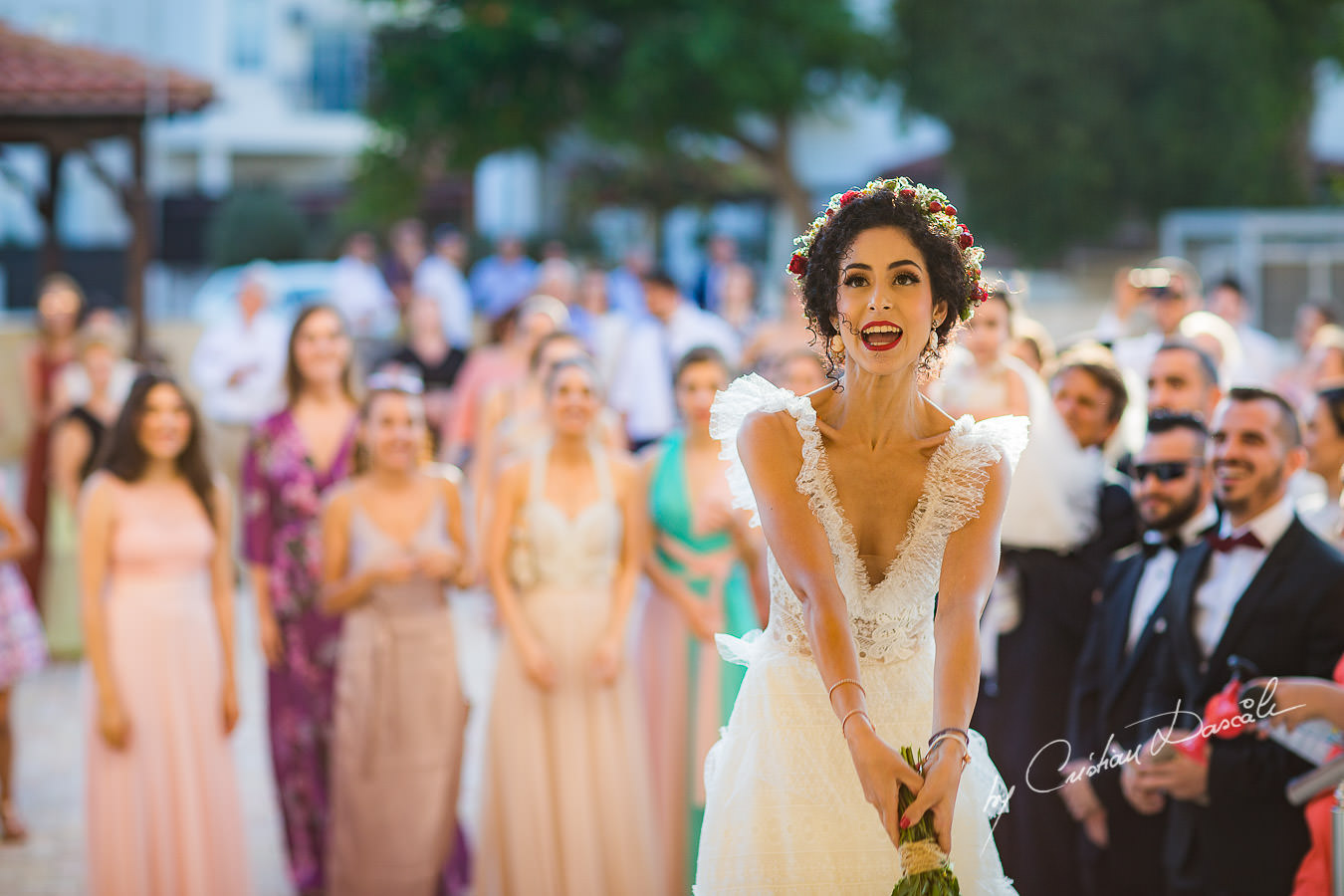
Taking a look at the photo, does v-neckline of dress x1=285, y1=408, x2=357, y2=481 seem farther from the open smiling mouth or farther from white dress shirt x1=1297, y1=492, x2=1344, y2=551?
the open smiling mouth

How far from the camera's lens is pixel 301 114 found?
1373 inches

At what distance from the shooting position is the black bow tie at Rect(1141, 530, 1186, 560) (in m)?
4.36

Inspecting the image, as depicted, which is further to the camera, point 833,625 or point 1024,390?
point 1024,390

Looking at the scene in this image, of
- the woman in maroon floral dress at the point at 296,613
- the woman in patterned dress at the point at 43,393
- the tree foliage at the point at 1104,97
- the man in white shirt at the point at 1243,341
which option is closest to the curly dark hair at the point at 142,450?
the woman in maroon floral dress at the point at 296,613

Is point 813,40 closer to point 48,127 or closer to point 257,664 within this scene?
point 48,127

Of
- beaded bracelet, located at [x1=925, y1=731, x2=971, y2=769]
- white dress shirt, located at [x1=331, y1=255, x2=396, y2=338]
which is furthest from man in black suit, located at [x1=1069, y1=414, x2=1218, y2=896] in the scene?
white dress shirt, located at [x1=331, y1=255, x2=396, y2=338]

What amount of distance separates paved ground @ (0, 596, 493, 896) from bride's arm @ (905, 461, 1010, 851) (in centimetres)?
331

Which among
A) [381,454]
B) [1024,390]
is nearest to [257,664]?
[381,454]

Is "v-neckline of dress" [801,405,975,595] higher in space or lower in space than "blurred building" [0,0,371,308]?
lower

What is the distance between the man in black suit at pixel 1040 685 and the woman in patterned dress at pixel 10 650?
13.1 ft

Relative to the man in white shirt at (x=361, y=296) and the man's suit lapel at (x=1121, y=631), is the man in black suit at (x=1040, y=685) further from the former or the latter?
the man in white shirt at (x=361, y=296)

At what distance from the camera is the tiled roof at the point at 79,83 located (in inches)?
480

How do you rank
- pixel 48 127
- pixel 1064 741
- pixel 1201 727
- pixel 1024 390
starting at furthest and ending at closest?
pixel 48 127, pixel 1024 390, pixel 1064 741, pixel 1201 727

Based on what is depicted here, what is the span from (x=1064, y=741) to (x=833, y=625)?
2121mm
